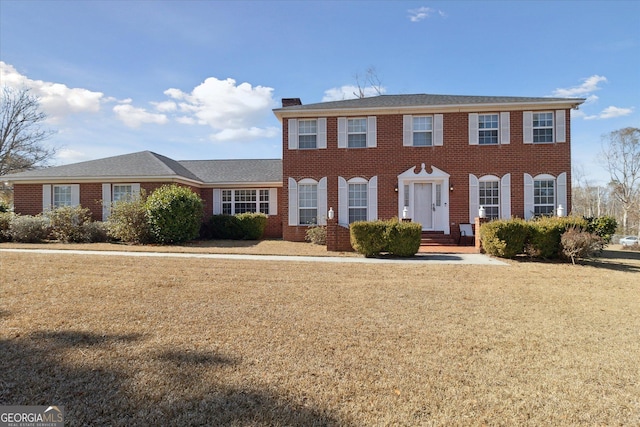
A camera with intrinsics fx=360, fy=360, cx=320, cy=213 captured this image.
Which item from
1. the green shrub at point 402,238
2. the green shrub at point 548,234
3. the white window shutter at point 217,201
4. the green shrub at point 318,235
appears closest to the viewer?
the green shrub at point 548,234

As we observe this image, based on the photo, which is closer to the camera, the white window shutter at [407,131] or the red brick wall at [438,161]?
the red brick wall at [438,161]

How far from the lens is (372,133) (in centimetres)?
1577

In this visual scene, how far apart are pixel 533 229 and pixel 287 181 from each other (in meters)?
9.71

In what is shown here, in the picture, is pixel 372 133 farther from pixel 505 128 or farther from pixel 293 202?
pixel 505 128

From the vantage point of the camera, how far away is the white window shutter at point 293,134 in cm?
1609

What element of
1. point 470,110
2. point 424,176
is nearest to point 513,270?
point 424,176

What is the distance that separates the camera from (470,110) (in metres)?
15.2

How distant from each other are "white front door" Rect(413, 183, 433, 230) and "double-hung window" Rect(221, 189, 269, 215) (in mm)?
7771

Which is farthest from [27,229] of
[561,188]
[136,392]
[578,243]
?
[561,188]

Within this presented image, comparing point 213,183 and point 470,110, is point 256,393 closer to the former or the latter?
point 470,110

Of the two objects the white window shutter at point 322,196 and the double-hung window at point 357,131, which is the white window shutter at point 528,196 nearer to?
the double-hung window at point 357,131

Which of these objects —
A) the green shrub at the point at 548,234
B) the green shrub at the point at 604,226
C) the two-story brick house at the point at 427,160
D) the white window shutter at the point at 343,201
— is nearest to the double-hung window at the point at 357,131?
the two-story brick house at the point at 427,160

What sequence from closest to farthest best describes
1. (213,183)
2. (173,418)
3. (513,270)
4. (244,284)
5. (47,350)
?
(173,418) → (47,350) → (244,284) → (513,270) → (213,183)

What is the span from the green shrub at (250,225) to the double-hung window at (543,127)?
12761 mm
